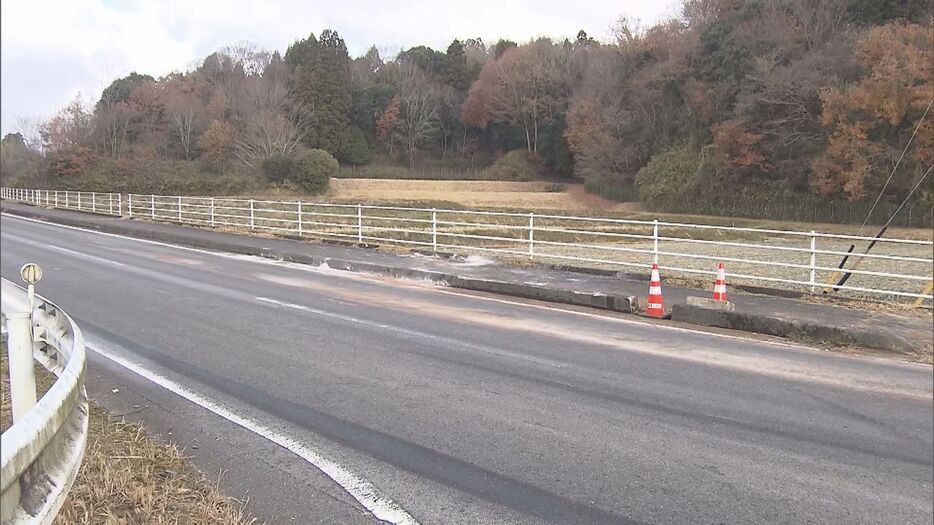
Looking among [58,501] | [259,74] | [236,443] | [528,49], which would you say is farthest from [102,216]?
[528,49]

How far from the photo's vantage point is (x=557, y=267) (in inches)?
535

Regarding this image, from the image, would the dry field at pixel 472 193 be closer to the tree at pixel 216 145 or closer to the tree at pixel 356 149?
the tree at pixel 216 145

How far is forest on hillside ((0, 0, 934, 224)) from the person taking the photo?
28.4 metres

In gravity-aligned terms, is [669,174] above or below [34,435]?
above

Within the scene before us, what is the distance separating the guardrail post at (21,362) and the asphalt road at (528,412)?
122cm

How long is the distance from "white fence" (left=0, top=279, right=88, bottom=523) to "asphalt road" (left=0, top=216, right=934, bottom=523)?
125 cm

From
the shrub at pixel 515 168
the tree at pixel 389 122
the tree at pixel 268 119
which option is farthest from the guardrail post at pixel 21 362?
the tree at pixel 389 122

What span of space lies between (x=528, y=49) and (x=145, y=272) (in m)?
73.5

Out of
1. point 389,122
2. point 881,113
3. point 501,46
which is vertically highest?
point 501,46

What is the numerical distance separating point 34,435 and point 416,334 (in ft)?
19.9

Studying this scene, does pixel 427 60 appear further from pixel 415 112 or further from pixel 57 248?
pixel 57 248

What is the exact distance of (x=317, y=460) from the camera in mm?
4078

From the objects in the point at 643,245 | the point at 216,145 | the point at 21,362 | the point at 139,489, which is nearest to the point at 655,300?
the point at 139,489

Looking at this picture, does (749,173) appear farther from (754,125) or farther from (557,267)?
(557,267)
